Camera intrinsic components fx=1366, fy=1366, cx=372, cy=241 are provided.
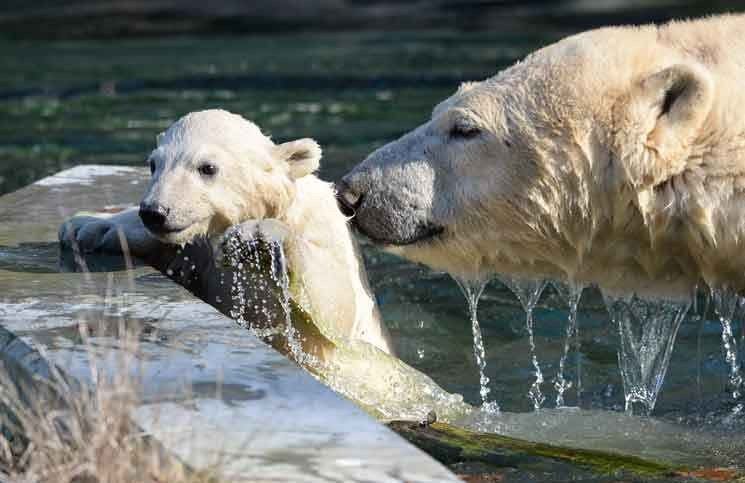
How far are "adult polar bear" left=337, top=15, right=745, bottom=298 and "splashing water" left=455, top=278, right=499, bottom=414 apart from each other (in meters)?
0.10

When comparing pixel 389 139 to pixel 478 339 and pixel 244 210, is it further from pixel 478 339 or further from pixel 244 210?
pixel 244 210

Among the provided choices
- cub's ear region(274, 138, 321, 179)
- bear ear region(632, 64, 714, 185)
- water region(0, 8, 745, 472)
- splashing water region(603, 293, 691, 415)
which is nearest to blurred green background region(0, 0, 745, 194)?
water region(0, 8, 745, 472)

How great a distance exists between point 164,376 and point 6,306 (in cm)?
75

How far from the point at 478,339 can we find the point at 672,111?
1343mm

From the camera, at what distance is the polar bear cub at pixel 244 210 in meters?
3.65

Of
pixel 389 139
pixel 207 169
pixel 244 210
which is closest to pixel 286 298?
pixel 244 210

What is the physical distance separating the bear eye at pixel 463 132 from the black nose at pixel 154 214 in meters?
0.77

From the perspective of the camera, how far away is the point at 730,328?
14.1 ft

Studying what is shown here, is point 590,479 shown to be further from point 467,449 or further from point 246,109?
point 246,109

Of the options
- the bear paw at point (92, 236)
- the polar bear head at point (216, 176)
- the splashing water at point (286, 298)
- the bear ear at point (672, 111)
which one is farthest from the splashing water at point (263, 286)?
the bear ear at point (672, 111)

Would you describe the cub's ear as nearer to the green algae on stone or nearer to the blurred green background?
the green algae on stone

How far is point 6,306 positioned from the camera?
330 centimetres

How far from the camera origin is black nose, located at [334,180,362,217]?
3600 millimetres

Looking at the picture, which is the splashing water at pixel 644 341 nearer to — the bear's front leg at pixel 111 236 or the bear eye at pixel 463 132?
the bear eye at pixel 463 132
